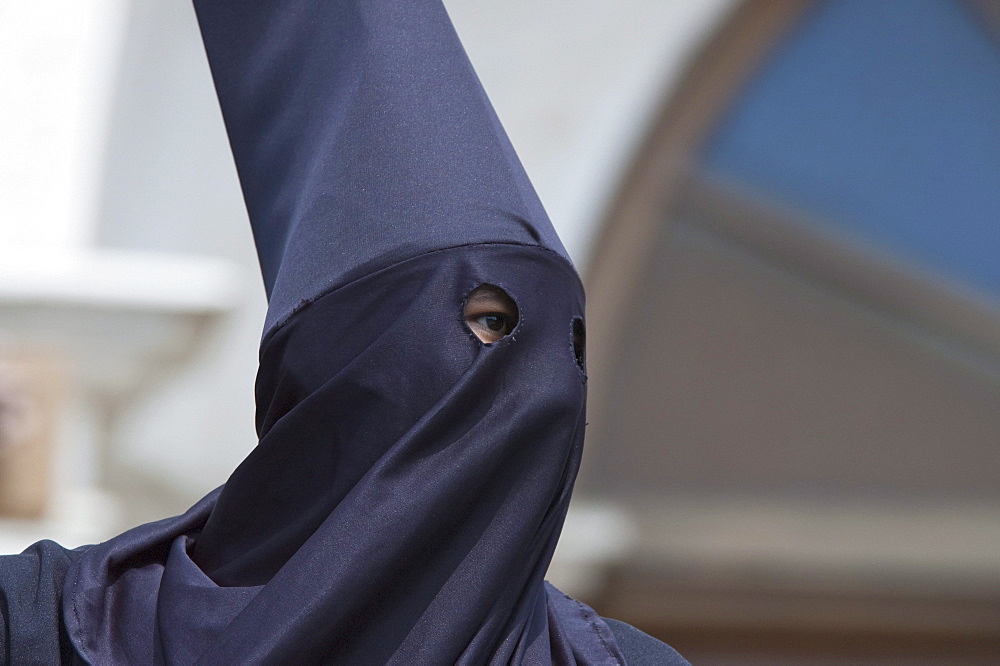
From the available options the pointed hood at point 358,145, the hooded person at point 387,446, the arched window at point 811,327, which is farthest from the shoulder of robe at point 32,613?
the arched window at point 811,327

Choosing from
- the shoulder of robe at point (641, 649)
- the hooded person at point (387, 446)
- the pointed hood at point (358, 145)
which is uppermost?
the pointed hood at point (358, 145)

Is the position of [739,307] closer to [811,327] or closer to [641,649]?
[811,327]

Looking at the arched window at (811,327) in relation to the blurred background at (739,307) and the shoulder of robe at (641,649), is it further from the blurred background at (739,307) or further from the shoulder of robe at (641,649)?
the shoulder of robe at (641,649)

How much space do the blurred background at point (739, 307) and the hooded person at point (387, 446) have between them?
6.99 ft

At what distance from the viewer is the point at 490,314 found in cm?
91

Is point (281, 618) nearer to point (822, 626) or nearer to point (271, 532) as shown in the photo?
→ point (271, 532)

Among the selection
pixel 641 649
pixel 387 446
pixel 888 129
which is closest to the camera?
pixel 387 446

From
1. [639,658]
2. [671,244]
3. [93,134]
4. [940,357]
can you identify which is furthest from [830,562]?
[93,134]

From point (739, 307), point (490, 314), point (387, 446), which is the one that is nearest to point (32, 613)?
point (387, 446)

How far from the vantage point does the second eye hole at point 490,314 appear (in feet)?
2.96

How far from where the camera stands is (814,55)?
306 centimetres

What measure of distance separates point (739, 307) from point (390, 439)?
2.37 metres

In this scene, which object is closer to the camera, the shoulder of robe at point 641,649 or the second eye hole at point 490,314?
the second eye hole at point 490,314

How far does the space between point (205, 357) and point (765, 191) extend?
5.33 ft
